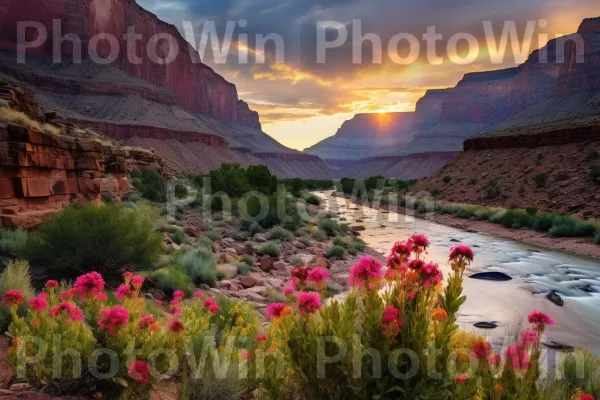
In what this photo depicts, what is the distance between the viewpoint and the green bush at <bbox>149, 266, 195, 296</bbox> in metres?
7.18

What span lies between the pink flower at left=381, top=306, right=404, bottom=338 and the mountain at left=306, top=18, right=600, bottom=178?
3904 inches

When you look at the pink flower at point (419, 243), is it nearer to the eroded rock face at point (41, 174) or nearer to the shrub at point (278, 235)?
the eroded rock face at point (41, 174)

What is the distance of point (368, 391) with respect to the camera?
102 inches

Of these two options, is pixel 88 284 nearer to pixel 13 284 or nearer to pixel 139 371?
pixel 139 371

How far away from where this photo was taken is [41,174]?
29.9 feet

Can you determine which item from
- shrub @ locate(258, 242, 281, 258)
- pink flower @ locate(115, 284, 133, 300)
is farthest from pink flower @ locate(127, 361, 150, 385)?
shrub @ locate(258, 242, 281, 258)

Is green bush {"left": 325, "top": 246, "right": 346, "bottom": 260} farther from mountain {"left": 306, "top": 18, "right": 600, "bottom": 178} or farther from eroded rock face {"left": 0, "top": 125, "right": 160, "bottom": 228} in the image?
mountain {"left": 306, "top": 18, "right": 600, "bottom": 178}

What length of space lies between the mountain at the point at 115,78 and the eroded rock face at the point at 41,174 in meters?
54.7

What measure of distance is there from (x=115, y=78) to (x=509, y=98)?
533 feet

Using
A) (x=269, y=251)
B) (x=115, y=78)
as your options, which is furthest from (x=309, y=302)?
(x=115, y=78)

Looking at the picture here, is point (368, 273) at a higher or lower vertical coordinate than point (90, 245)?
higher

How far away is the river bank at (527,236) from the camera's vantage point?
17.1 m

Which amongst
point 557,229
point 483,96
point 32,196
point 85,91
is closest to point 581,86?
point 483,96

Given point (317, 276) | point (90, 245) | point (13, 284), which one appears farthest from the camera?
point (90, 245)
